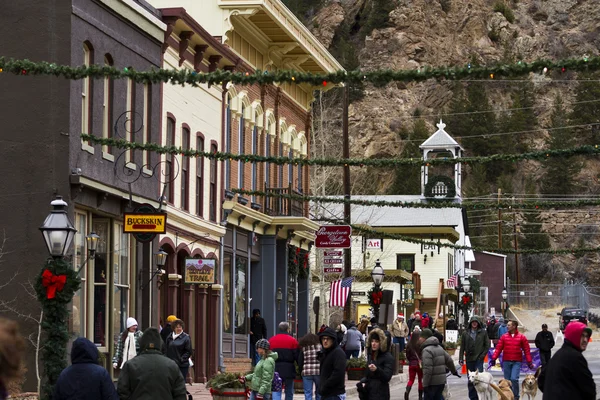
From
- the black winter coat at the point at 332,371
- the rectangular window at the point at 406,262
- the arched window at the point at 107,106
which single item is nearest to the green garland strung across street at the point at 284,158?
the arched window at the point at 107,106

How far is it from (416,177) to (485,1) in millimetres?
28271

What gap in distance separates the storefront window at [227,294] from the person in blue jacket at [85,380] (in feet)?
80.5

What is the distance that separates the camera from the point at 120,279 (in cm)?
2806

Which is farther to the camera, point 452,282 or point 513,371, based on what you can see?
point 452,282

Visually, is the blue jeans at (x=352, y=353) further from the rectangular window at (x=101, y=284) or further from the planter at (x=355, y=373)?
the rectangular window at (x=101, y=284)

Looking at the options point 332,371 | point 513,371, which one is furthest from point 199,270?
point 332,371

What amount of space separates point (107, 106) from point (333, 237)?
1333cm

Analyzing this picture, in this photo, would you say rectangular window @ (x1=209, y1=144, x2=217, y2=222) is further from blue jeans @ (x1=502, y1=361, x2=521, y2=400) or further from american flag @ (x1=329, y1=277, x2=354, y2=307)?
blue jeans @ (x1=502, y1=361, x2=521, y2=400)

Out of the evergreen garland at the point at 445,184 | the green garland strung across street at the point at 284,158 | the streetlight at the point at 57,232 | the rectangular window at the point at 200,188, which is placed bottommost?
the streetlight at the point at 57,232

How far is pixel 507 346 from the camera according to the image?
26.0 m

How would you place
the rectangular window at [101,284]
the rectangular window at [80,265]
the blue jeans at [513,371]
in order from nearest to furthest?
the rectangular window at [80,265]
the blue jeans at [513,371]
the rectangular window at [101,284]

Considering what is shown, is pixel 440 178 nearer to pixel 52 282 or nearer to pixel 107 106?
pixel 107 106

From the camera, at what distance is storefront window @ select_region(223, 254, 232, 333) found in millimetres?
37506

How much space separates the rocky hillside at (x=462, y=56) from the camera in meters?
127
